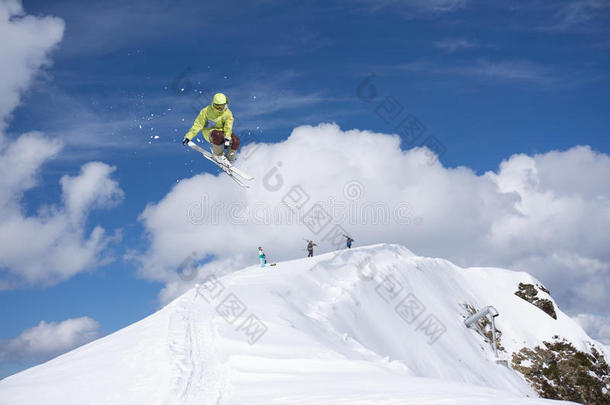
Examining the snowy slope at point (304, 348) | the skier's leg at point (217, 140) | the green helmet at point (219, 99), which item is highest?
the green helmet at point (219, 99)

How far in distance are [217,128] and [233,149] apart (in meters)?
1.20

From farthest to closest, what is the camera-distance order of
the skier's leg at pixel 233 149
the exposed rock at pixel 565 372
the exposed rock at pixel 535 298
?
1. the exposed rock at pixel 535 298
2. the exposed rock at pixel 565 372
3. the skier's leg at pixel 233 149

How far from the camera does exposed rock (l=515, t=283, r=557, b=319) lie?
139ft

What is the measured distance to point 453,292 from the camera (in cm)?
3784

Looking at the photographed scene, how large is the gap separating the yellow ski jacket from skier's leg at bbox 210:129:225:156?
0.48 ft

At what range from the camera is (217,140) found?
56.3 feet

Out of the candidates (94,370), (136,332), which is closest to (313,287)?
(136,332)

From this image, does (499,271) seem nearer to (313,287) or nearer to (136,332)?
(313,287)

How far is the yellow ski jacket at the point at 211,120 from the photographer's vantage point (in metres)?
16.4

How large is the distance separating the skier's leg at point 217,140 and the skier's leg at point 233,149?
30 cm

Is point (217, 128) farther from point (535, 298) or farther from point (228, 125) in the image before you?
point (535, 298)

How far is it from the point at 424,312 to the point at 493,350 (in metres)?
6.66

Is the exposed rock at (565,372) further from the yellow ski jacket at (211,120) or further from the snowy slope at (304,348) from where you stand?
the yellow ski jacket at (211,120)

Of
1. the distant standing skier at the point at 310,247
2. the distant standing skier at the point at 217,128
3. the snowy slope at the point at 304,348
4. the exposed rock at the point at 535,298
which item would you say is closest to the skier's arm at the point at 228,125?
the distant standing skier at the point at 217,128
